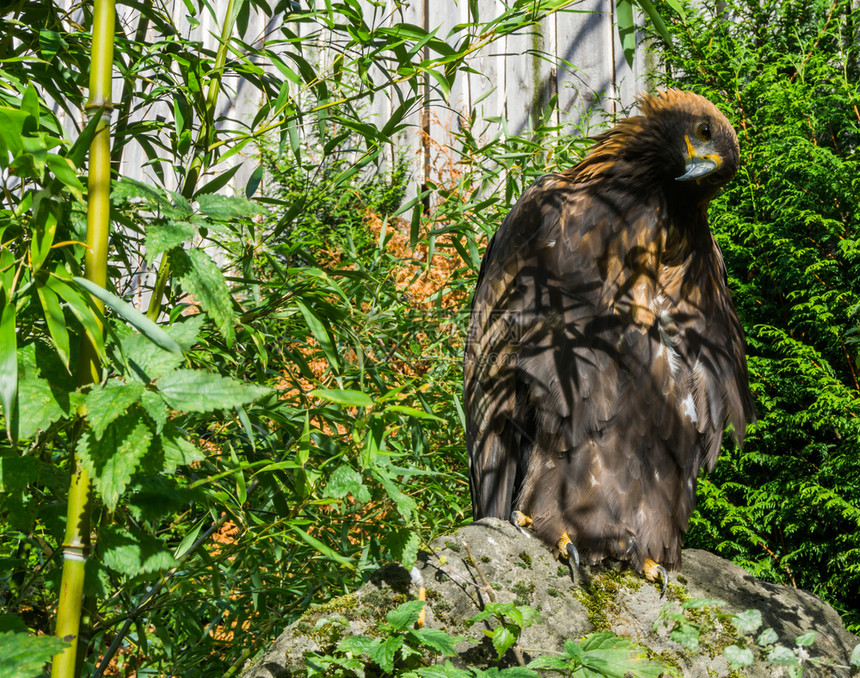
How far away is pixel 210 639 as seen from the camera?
1903mm

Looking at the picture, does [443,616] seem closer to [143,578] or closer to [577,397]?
A: [143,578]

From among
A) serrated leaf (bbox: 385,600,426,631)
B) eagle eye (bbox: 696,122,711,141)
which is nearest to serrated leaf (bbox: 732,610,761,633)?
serrated leaf (bbox: 385,600,426,631)

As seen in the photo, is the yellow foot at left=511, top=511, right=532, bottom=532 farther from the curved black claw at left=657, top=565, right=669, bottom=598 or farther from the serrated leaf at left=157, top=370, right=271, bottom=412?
the serrated leaf at left=157, top=370, right=271, bottom=412

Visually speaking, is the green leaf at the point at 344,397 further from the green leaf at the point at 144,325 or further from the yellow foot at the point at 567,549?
the yellow foot at the point at 567,549

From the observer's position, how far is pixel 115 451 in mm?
757

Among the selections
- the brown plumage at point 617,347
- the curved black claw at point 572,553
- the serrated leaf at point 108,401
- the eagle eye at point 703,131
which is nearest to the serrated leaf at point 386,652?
the serrated leaf at point 108,401

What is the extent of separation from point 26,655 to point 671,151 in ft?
5.97

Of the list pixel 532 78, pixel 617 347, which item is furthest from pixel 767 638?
pixel 532 78

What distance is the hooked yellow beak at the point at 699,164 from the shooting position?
185cm

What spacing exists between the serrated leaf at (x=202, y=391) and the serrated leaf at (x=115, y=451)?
4 centimetres

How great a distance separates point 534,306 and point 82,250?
4.09 feet

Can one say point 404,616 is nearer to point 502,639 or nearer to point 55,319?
point 502,639

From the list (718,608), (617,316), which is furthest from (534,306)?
(718,608)

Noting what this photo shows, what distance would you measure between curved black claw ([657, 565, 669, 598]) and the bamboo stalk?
1161 mm
